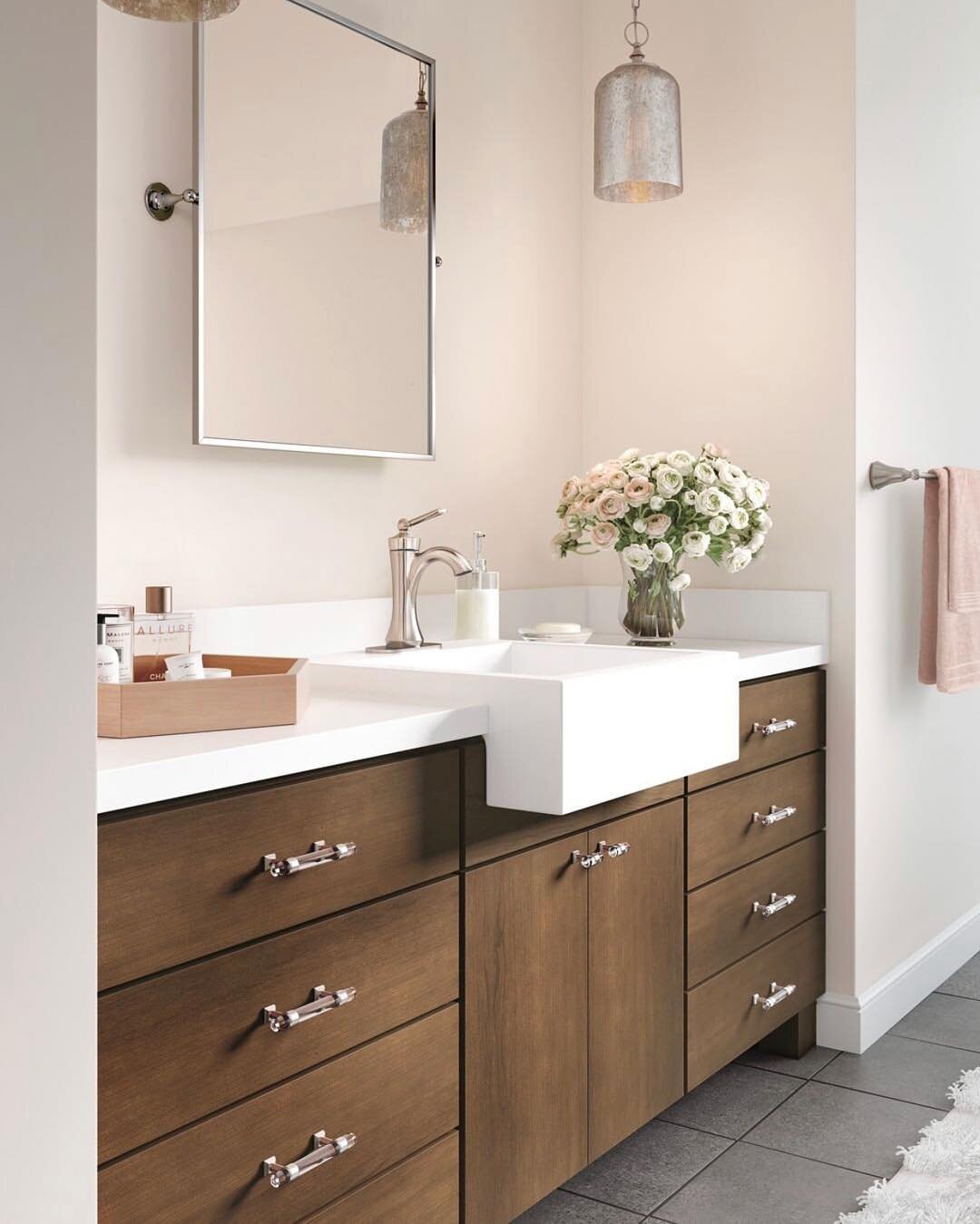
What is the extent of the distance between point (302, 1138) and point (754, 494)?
1504 mm

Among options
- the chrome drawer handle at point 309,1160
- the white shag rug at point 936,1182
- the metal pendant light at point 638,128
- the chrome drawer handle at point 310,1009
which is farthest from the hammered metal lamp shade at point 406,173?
the white shag rug at point 936,1182

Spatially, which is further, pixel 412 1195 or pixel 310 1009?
pixel 412 1195

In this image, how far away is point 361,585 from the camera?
233 cm

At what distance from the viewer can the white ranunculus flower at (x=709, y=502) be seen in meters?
2.39

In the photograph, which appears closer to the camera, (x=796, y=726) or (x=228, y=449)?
(x=228, y=449)

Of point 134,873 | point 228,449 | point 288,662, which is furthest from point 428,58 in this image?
point 134,873

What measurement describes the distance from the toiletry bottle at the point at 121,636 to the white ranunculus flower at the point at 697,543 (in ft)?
3.85

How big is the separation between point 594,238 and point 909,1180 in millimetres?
2038

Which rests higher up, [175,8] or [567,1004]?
[175,8]

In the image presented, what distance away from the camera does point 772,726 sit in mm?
2393

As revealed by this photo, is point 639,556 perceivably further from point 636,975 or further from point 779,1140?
point 779,1140

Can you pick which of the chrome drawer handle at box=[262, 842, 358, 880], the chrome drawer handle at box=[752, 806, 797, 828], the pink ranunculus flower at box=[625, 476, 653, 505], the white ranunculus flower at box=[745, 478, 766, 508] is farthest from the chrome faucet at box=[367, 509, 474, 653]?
the chrome drawer handle at box=[262, 842, 358, 880]

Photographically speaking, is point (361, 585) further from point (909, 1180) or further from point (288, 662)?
point (909, 1180)

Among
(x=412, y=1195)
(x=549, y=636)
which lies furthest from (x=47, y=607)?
(x=549, y=636)
